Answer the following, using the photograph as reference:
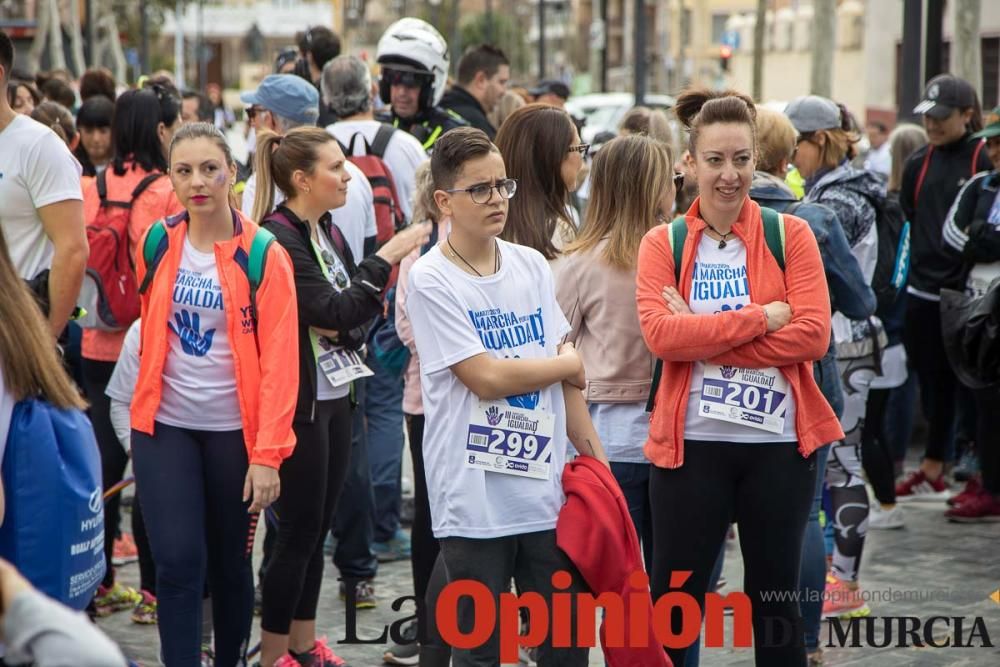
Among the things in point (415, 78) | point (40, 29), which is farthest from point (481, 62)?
point (40, 29)

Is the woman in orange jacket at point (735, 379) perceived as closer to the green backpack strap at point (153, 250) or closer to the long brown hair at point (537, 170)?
the long brown hair at point (537, 170)

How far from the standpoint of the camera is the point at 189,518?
462 centimetres

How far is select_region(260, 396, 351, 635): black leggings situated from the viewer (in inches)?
196

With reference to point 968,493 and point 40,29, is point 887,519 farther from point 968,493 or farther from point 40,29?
point 40,29

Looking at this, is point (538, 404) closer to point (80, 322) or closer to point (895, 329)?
point (80, 322)

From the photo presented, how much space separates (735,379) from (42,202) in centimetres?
257

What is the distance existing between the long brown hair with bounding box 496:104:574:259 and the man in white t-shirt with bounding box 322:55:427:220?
1.83 m

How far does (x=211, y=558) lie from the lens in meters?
4.81

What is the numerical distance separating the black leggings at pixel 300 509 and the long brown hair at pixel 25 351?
1692mm

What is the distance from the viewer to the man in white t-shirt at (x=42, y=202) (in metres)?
5.12

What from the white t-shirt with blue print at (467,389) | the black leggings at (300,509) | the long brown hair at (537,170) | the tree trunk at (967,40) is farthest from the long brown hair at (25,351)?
the tree trunk at (967,40)

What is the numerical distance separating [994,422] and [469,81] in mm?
3896

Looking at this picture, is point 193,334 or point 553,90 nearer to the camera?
point 193,334

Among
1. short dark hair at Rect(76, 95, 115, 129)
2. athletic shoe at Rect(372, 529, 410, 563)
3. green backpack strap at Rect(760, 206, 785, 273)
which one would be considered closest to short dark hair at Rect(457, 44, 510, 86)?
short dark hair at Rect(76, 95, 115, 129)
